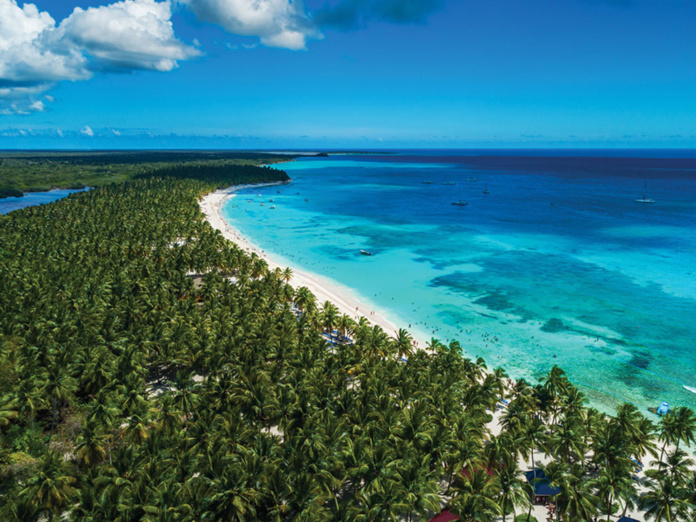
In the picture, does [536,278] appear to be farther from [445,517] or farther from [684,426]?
[445,517]

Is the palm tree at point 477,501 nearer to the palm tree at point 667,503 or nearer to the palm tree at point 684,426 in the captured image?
the palm tree at point 667,503

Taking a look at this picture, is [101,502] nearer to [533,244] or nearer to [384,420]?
[384,420]

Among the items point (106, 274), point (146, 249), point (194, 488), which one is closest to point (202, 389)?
point (194, 488)

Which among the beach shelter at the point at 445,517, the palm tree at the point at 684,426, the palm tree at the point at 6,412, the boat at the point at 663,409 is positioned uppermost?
the palm tree at the point at 6,412

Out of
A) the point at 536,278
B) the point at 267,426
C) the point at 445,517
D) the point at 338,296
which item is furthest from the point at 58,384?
the point at 536,278

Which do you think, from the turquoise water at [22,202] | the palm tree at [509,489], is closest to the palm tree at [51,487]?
the palm tree at [509,489]

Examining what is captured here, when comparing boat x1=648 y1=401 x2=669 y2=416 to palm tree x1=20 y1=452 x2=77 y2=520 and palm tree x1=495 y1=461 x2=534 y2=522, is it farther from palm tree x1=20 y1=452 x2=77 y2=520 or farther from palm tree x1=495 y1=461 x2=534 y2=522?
palm tree x1=20 y1=452 x2=77 y2=520

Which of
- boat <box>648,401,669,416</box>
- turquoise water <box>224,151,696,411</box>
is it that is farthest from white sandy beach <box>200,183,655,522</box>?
boat <box>648,401,669,416</box>
